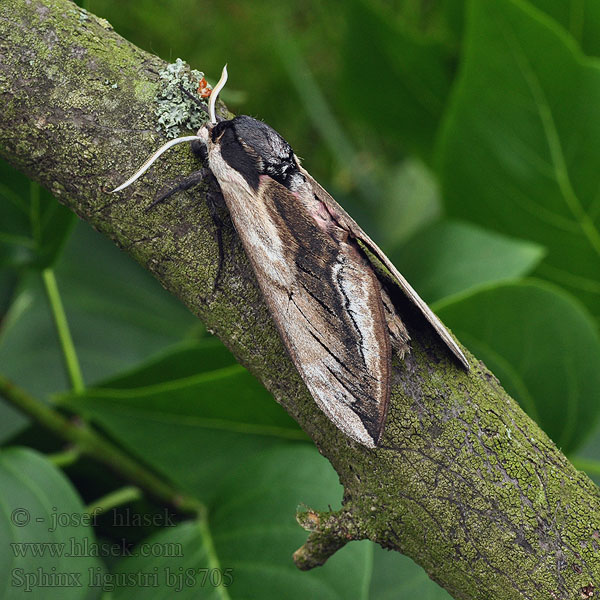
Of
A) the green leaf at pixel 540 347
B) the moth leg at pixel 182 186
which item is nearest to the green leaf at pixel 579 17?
the green leaf at pixel 540 347

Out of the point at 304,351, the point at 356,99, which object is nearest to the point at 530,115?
the point at 356,99

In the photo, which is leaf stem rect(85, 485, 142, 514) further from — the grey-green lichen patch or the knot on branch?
→ the grey-green lichen patch

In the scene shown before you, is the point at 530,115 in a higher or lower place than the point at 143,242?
higher

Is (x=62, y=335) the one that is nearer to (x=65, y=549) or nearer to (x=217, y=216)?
(x=65, y=549)

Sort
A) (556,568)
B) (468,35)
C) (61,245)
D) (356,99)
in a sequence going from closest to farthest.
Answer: (556,568) → (61,245) → (468,35) → (356,99)

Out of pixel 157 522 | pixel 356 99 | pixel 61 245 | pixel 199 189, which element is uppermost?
pixel 199 189

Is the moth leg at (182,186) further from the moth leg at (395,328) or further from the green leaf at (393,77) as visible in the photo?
the green leaf at (393,77)

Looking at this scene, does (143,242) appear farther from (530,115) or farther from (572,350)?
(530,115)
